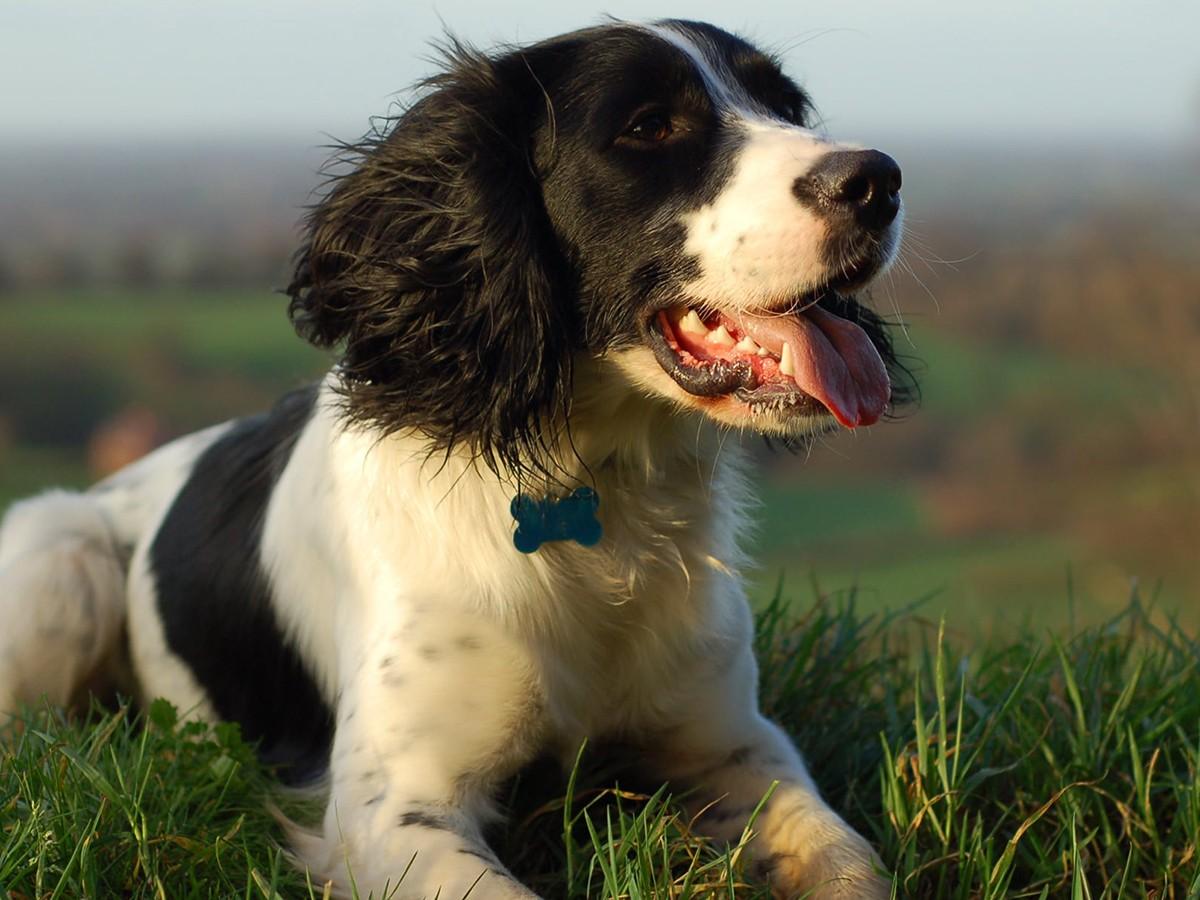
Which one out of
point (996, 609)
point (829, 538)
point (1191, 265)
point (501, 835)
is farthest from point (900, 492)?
point (501, 835)

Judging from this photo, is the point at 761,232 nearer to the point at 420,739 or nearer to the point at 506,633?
the point at 506,633

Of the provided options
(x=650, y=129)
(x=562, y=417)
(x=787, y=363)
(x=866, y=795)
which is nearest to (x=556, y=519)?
(x=562, y=417)

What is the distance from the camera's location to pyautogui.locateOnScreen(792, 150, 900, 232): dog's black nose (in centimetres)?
280

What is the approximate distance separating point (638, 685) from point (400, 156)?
1297 millimetres

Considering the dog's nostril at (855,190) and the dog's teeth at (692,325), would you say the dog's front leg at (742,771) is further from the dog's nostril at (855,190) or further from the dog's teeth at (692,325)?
the dog's nostril at (855,190)

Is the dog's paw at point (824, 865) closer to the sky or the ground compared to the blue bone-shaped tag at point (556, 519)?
closer to the ground

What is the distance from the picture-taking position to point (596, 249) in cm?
308

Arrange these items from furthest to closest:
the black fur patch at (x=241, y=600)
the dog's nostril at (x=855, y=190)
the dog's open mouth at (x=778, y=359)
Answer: the black fur patch at (x=241, y=600) → the dog's open mouth at (x=778, y=359) → the dog's nostril at (x=855, y=190)

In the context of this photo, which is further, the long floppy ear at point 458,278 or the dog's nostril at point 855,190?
the long floppy ear at point 458,278

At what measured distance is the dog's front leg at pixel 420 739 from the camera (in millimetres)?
2947

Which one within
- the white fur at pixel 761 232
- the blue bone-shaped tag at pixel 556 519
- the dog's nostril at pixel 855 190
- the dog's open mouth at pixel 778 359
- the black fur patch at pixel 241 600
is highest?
the dog's nostril at pixel 855 190

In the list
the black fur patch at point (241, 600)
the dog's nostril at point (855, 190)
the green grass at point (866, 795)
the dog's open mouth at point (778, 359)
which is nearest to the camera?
the green grass at point (866, 795)

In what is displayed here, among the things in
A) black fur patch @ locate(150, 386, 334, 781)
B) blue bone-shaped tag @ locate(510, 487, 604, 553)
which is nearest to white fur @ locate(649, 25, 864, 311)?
blue bone-shaped tag @ locate(510, 487, 604, 553)

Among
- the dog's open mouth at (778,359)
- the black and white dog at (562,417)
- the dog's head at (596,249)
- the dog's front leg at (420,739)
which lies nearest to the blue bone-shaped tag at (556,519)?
the black and white dog at (562,417)
